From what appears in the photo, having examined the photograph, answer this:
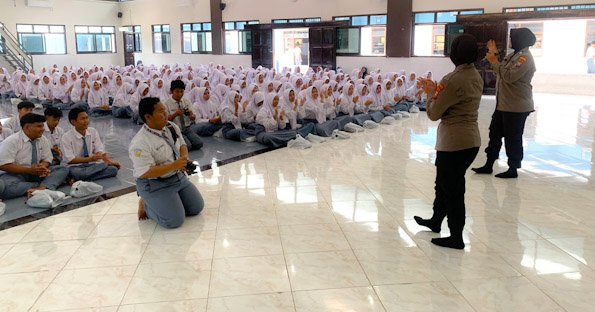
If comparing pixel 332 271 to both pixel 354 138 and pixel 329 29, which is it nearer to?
pixel 354 138

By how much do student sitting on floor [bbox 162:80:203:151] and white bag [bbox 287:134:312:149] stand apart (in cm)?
146

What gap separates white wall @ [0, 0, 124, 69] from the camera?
929 inches

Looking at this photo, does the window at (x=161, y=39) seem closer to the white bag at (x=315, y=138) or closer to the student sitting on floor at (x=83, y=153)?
the white bag at (x=315, y=138)

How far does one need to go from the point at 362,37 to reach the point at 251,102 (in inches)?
451

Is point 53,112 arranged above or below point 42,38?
below

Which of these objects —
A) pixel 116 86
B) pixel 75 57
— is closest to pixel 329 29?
pixel 116 86

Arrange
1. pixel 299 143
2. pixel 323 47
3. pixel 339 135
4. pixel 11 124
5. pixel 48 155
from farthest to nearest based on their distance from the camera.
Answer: pixel 323 47, pixel 339 135, pixel 299 143, pixel 11 124, pixel 48 155

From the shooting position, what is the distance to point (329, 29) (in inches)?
750

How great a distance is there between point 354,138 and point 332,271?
5286 millimetres

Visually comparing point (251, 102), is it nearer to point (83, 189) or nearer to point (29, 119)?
point (83, 189)

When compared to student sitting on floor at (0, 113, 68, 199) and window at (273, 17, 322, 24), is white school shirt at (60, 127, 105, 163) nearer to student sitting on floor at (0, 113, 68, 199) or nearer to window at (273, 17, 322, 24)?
student sitting on floor at (0, 113, 68, 199)

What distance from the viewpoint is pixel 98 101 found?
12.3 metres

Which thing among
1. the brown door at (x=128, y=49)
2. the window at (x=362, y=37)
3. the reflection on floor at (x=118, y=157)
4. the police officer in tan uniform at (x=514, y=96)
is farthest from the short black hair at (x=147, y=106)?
the brown door at (x=128, y=49)

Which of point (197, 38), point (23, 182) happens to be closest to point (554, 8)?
point (23, 182)
